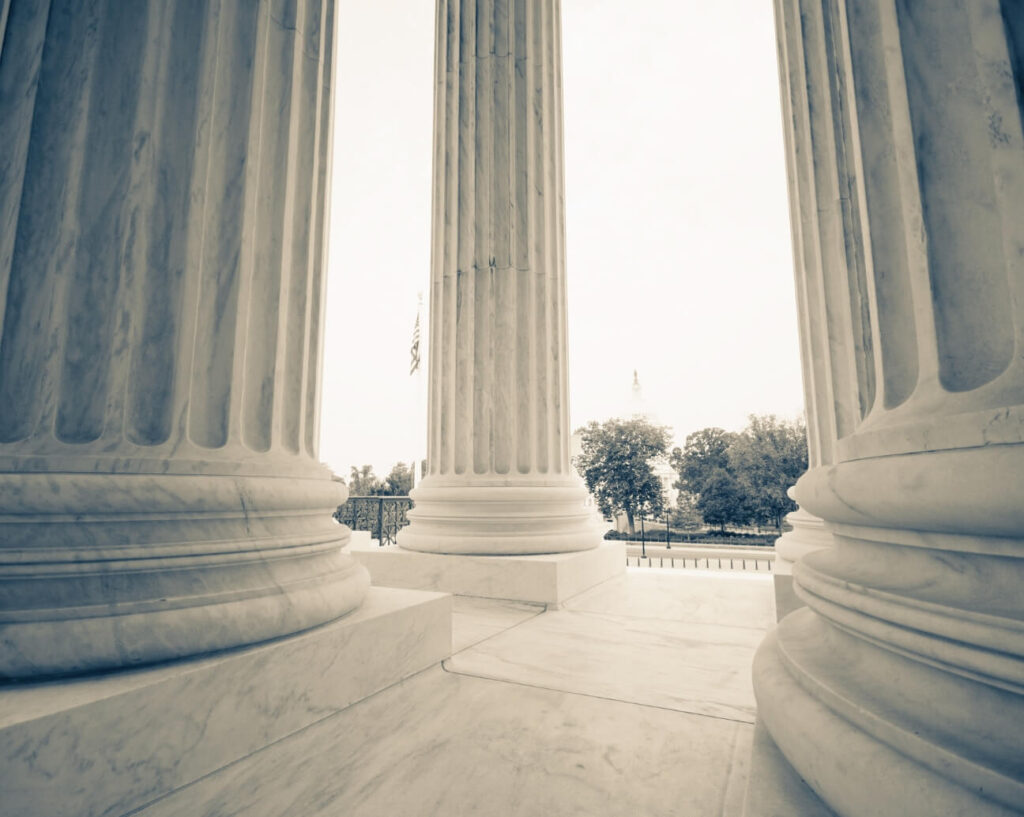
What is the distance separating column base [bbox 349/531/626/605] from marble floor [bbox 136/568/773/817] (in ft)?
15.9

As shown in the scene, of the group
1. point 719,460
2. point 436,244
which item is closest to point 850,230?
point 436,244

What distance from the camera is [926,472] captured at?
6402 mm

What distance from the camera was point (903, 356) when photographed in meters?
7.96

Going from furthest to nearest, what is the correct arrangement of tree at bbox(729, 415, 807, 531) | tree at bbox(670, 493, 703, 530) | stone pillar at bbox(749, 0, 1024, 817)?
tree at bbox(670, 493, 703, 530) → tree at bbox(729, 415, 807, 531) → stone pillar at bbox(749, 0, 1024, 817)

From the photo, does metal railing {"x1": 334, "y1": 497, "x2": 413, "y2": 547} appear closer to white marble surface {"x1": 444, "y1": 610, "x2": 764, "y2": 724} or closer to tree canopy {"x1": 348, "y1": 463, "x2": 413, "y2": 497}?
white marble surface {"x1": 444, "y1": 610, "x2": 764, "y2": 724}

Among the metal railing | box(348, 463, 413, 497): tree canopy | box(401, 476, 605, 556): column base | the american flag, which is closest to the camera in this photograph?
box(401, 476, 605, 556): column base

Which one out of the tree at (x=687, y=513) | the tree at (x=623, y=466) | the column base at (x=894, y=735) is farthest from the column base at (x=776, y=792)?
the tree at (x=687, y=513)

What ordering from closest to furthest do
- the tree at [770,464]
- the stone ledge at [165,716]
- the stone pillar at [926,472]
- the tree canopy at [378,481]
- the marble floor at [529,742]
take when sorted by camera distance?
the stone pillar at [926,472] < the stone ledge at [165,716] < the marble floor at [529,742] < the tree canopy at [378,481] < the tree at [770,464]

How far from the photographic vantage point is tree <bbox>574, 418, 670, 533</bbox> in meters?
174

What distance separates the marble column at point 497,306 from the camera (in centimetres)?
2428

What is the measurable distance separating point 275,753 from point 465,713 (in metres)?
3.40

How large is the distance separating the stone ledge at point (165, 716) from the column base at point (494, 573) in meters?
10.4

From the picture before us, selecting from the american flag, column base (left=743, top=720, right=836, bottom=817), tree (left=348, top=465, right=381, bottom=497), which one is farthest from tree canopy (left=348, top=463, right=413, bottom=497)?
column base (left=743, top=720, right=836, bottom=817)

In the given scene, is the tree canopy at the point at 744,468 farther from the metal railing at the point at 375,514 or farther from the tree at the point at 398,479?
the metal railing at the point at 375,514
